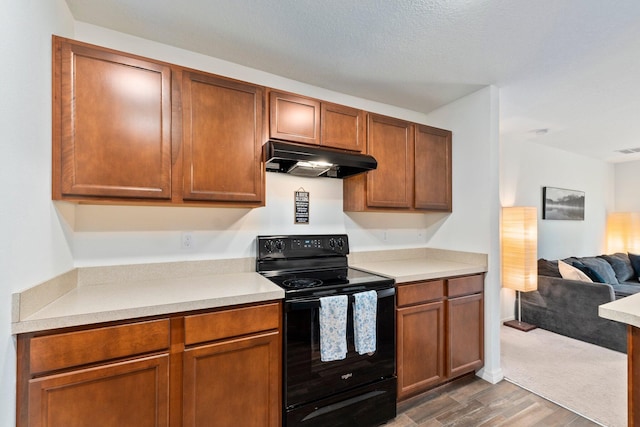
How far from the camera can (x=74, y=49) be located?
1506 mm

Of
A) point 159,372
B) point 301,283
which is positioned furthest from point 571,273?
point 159,372

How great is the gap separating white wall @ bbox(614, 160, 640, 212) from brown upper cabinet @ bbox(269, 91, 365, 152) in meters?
6.03

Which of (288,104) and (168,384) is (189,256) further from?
(288,104)

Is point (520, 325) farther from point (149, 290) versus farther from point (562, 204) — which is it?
point (149, 290)

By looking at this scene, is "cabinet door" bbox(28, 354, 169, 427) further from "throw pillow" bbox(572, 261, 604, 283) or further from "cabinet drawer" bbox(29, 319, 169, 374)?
"throw pillow" bbox(572, 261, 604, 283)

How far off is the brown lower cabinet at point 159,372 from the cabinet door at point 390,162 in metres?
1.30

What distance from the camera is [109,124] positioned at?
62.6 inches

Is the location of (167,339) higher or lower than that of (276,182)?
lower

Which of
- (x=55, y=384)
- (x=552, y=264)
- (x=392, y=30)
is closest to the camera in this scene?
(x=55, y=384)

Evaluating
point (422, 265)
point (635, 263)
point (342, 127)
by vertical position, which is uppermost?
point (342, 127)

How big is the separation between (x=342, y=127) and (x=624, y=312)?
190 cm

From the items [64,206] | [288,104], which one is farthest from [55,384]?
[288,104]

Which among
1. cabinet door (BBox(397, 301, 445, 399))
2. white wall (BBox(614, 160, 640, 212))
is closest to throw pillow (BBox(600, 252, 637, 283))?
white wall (BBox(614, 160, 640, 212))

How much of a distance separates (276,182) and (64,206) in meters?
1.33
